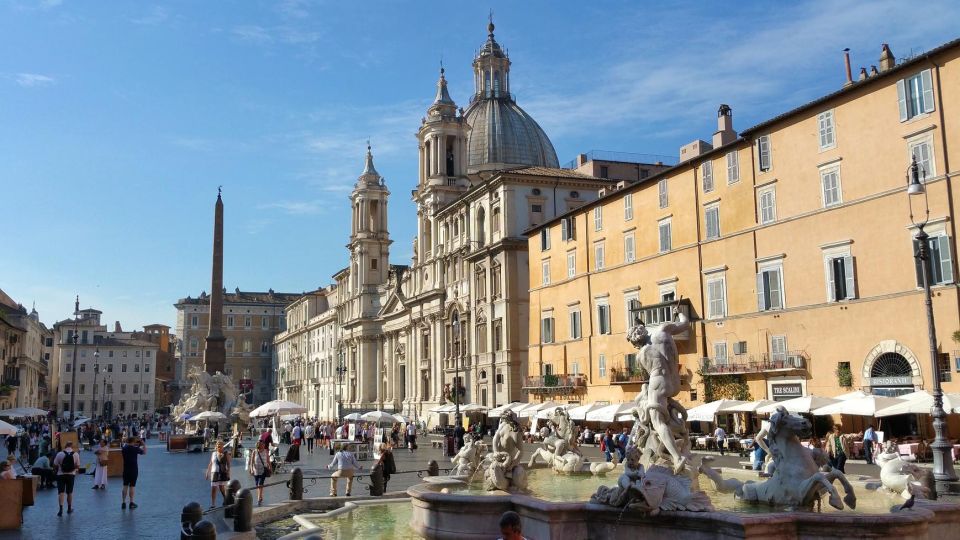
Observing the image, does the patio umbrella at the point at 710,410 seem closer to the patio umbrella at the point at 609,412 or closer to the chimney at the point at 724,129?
the patio umbrella at the point at 609,412

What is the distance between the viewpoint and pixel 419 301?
66.9 meters

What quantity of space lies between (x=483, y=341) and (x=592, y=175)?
13114mm

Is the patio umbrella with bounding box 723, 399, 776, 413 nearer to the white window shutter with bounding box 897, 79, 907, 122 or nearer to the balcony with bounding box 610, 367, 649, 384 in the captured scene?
the balcony with bounding box 610, 367, 649, 384

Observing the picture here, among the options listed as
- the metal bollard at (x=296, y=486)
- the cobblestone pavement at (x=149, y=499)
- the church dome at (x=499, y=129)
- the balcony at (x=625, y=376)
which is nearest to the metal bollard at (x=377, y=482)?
the metal bollard at (x=296, y=486)

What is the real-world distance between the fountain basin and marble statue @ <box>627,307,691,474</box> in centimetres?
186

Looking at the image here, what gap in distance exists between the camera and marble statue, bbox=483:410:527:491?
42.6 ft

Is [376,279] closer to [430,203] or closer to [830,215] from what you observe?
[430,203]

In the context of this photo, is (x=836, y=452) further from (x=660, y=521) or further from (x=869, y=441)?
(x=660, y=521)

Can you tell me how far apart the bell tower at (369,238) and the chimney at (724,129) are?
4986 centimetres

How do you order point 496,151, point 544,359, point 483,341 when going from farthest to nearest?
point 496,151
point 483,341
point 544,359

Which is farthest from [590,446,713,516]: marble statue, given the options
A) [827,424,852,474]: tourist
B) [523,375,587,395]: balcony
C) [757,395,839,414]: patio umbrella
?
[523,375,587,395]: balcony

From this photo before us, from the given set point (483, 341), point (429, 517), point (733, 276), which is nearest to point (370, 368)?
point (483, 341)

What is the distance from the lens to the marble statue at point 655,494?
368 inches

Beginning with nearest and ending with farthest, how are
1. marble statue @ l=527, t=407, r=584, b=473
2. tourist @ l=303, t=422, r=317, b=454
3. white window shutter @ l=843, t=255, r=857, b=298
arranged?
marble statue @ l=527, t=407, r=584, b=473
white window shutter @ l=843, t=255, r=857, b=298
tourist @ l=303, t=422, r=317, b=454
